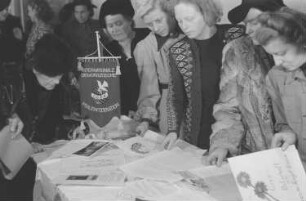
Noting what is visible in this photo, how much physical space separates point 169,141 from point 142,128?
27cm

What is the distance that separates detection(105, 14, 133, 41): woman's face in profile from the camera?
1.96m

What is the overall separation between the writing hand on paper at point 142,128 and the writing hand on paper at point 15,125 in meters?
0.54

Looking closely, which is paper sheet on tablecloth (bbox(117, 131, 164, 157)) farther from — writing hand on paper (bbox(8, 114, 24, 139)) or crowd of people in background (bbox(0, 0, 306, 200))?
writing hand on paper (bbox(8, 114, 24, 139))

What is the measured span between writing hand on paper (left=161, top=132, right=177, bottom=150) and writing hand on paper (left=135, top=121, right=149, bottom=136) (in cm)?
21

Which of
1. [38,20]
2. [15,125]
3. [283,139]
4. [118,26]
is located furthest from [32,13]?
[283,139]

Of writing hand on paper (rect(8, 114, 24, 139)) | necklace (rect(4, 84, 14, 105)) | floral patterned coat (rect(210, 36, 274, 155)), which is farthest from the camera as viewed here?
necklace (rect(4, 84, 14, 105))

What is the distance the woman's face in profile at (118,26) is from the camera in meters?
1.96

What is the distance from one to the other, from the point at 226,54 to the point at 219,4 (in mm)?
200

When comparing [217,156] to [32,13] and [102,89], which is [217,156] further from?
[32,13]

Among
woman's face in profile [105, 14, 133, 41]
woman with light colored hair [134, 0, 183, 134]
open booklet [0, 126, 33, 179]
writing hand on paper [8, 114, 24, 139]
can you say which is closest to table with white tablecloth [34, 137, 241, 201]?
open booklet [0, 126, 33, 179]

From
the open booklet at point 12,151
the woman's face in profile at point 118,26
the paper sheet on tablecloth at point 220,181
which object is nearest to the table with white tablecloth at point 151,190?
the paper sheet on tablecloth at point 220,181

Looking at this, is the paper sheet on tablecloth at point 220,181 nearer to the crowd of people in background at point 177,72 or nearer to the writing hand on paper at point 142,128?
the crowd of people in background at point 177,72

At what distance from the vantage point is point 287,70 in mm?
1260

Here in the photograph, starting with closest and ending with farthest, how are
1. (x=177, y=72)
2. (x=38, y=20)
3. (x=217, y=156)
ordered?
(x=217, y=156) < (x=177, y=72) < (x=38, y=20)
